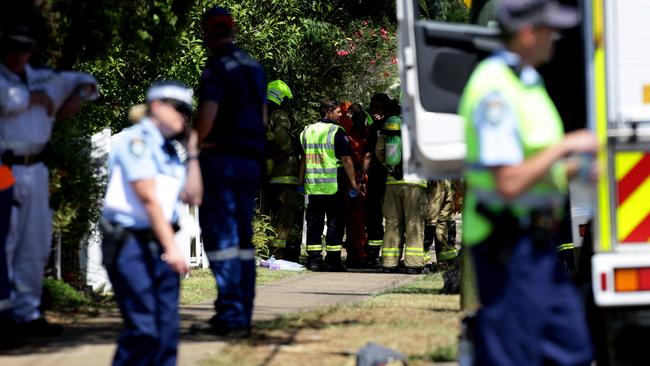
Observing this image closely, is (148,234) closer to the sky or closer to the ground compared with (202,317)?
closer to the sky

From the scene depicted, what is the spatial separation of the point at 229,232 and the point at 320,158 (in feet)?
25.5

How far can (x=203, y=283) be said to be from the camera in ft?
45.5

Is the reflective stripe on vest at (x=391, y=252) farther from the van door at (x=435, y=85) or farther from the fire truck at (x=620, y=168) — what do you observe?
the fire truck at (x=620, y=168)

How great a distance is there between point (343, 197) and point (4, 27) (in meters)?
8.66

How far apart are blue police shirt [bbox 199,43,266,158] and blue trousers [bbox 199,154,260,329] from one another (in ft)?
0.33

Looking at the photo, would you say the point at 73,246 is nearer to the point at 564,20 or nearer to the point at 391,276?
the point at 391,276

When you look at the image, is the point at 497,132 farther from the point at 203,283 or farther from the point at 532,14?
the point at 203,283

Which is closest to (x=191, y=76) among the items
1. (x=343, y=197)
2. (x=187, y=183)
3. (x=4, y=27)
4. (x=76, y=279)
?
(x=343, y=197)

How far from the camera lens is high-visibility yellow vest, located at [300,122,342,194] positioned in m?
16.5

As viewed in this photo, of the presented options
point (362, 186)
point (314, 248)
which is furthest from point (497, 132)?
point (362, 186)

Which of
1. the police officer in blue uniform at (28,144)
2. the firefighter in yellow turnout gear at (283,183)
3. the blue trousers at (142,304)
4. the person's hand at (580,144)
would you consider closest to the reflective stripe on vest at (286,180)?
the firefighter in yellow turnout gear at (283,183)

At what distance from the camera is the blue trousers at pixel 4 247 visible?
8352mm

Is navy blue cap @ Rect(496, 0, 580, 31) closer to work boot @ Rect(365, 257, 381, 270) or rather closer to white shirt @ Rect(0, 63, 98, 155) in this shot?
white shirt @ Rect(0, 63, 98, 155)

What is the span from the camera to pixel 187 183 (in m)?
6.77
